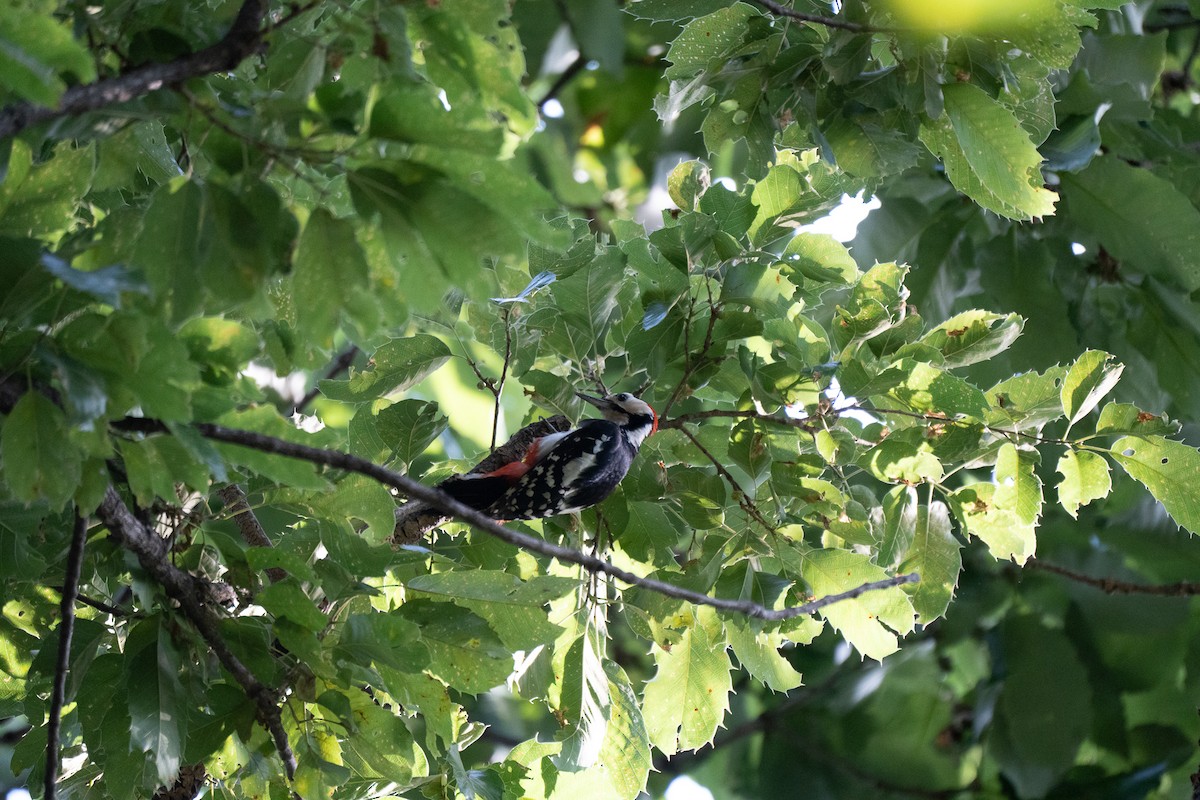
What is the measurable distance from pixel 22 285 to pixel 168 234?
356 mm

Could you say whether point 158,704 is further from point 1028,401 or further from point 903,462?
point 1028,401

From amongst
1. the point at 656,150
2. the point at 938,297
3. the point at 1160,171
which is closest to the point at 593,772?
the point at 938,297

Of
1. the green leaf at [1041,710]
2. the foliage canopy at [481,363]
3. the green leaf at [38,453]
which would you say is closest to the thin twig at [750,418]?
the foliage canopy at [481,363]

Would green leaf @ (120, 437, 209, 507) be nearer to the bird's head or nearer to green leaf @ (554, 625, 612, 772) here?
green leaf @ (554, 625, 612, 772)

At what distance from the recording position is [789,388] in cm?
296

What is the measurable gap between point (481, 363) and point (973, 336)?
174 centimetres

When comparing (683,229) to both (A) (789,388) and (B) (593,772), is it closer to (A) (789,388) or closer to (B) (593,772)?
(A) (789,388)

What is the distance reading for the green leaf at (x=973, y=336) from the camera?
289 cm

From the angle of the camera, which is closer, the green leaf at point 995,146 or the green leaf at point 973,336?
the green leaf at point 995,146

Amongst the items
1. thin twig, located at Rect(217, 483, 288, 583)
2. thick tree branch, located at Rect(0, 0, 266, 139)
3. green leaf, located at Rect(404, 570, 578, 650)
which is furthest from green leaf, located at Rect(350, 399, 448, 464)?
thick tree branch, located at Rect(0, 0, 266, 139)

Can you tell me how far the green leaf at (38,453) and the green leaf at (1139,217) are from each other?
385 cm

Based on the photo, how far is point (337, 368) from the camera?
634 cm

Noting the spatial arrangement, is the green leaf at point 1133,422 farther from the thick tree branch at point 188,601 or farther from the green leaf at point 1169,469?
the thick tree branch at point 188,601

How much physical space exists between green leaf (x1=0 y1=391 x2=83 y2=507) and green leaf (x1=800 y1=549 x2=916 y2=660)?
189 centimetres
